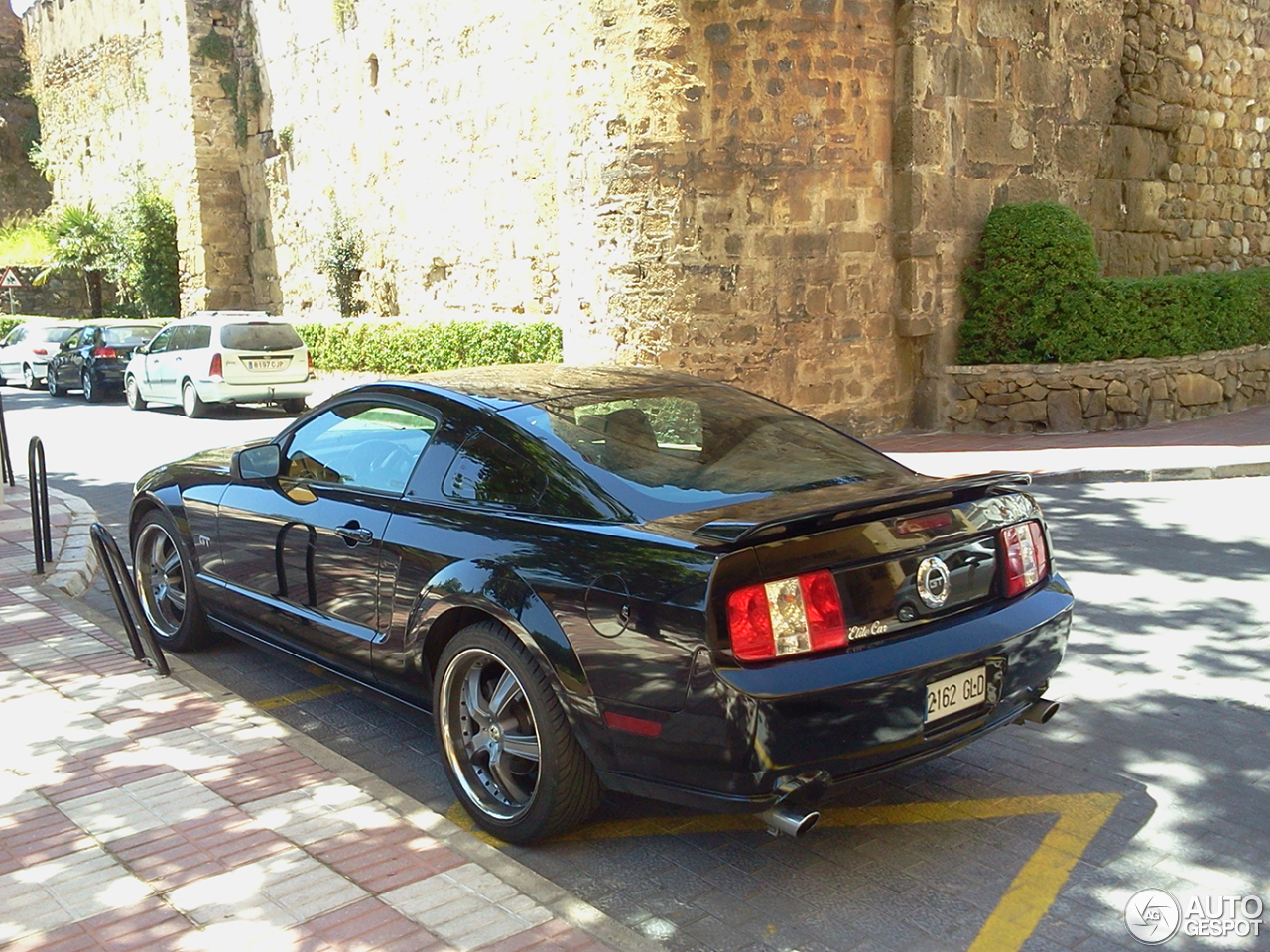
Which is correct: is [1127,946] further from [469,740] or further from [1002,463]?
[1002,463]

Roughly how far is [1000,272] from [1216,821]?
11.0 metres

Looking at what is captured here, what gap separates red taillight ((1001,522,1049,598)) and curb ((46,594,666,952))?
1.74m

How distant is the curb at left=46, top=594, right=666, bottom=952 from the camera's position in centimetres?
349

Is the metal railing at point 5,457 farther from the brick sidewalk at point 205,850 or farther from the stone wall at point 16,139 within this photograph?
the stone wall at point 16,139

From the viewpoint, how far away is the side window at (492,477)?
429 centimetres

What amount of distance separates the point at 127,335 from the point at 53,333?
444 centimetres

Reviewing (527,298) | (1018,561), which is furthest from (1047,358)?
(1018,561)

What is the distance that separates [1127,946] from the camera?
11.1 ft

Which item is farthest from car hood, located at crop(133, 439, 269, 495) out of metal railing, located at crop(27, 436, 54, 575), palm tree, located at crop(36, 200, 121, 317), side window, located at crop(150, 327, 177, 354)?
palm tree, located at crop(36, 200, 121, 317)

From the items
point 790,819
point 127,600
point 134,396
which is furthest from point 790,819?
point 134,396

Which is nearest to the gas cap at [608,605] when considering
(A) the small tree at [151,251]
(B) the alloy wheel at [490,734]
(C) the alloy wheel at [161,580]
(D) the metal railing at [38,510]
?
(B) the alloy wheel at [490,734]

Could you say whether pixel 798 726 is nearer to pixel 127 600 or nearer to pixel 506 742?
pixel 506 742

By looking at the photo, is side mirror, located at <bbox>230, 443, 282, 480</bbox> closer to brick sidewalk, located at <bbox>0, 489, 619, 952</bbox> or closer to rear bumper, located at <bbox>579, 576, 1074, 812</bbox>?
brick sidewalk, located at <bbox>0, 489, 619, 952</bbox>

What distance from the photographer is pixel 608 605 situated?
12.4 feet
